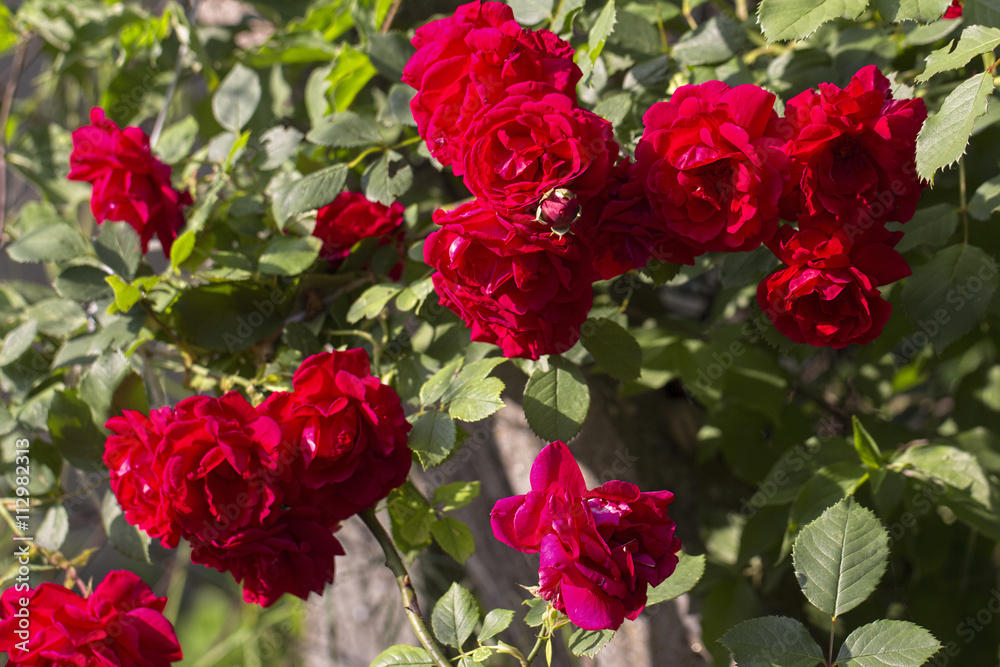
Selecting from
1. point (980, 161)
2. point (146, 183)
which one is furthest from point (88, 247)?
point (980, 161)

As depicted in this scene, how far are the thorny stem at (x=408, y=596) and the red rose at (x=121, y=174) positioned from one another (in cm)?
48

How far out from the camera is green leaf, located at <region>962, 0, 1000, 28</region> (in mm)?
651

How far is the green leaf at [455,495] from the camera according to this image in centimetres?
76

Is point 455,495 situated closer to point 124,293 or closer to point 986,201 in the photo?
point 124,293

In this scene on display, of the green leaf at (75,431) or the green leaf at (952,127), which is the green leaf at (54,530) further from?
the green leaf at (952,127)

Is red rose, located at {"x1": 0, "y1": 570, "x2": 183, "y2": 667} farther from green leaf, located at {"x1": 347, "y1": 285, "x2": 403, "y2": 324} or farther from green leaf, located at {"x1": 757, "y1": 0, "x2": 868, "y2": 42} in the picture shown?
green leaf, located at {"x1": 757, "y1": 0, "x2": 868, "y2": 42}

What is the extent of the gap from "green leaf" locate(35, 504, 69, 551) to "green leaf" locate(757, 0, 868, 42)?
99cm

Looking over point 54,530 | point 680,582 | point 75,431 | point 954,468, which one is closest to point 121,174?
point 75,431

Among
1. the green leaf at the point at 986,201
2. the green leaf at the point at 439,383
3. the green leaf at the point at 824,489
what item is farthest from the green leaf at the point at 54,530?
the green leaf at the point at 986,201

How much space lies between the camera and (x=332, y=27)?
42.8 inches

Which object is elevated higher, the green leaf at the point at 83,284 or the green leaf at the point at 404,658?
the green leaf at the point at 83,284

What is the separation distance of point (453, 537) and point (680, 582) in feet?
0.83

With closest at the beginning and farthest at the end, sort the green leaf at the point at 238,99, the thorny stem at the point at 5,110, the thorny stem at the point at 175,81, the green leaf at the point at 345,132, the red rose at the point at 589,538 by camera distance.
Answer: the red rose at the point at 589,538
the green leaf at the point at 345,132
the green leaf at the point at 238,99
the thorny stem at the point at 175,81
the thorny stem at the point at 5,110

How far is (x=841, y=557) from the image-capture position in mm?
607
